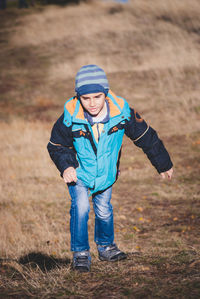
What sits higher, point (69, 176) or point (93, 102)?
point (93, 102)

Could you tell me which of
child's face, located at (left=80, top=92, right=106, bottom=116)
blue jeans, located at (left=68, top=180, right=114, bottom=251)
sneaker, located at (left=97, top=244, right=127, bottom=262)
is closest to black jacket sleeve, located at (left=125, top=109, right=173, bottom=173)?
child's face, located at (left=80, top=92, right=106, bottom=116)

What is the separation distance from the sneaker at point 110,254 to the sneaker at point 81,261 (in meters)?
0.32

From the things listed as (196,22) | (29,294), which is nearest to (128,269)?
(29,294)

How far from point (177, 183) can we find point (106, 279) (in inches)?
207

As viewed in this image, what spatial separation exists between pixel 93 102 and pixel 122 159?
21.6 ft

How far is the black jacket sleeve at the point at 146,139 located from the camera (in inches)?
158

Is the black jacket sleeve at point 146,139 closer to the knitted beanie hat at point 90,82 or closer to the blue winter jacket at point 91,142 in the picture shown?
the blue winter jacket at point 91,142

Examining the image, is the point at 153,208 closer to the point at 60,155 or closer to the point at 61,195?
the point at 61,195

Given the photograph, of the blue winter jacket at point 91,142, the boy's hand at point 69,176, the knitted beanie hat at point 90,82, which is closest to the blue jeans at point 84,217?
the blue winter jacket at point 91,142

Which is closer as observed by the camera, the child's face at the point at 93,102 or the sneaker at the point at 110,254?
the child's face at the point at 93,102

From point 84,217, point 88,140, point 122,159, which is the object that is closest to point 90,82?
point 88,140

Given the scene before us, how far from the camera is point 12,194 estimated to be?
26.5 ft

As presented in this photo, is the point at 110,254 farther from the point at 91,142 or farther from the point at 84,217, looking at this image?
the point at 91,142

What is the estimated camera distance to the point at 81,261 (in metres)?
3.91
